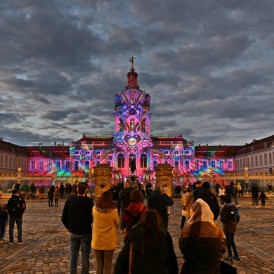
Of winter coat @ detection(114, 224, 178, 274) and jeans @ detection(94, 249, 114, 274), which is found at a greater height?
winter coat @ detection(114, 224, 178, 274)

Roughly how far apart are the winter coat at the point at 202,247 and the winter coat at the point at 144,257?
0.22 meters

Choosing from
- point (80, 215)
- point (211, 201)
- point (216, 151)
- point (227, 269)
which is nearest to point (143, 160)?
point (216, 151)

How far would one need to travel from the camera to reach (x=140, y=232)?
3.69 m

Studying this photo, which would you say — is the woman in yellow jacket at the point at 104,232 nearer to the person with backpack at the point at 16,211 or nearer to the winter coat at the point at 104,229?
the winter coat at the point at 104,229

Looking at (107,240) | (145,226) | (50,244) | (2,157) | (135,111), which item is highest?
(135,111)

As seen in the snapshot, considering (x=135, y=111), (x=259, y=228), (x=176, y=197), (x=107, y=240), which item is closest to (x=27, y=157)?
(x=135, y=111)

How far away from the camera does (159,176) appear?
31.4 metres

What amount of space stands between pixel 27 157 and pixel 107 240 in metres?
87.4

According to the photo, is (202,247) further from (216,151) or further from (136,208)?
(216,151)

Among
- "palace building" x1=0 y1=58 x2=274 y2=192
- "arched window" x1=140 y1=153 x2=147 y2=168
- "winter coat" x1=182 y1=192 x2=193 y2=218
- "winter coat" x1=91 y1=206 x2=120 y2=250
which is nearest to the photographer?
"winter coat" x1=91 y1=206 x2=120 y2=250

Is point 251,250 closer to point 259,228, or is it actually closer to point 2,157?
point 259,228

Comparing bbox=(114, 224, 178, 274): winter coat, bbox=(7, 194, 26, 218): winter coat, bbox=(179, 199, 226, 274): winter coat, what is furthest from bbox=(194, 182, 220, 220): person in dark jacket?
bbox=(7, 194, 26, 218): winter coat

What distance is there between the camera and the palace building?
7575 cm

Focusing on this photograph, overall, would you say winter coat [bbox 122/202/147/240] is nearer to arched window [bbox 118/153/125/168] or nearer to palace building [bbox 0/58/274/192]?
palace building [bbox 0/58/274/192]
